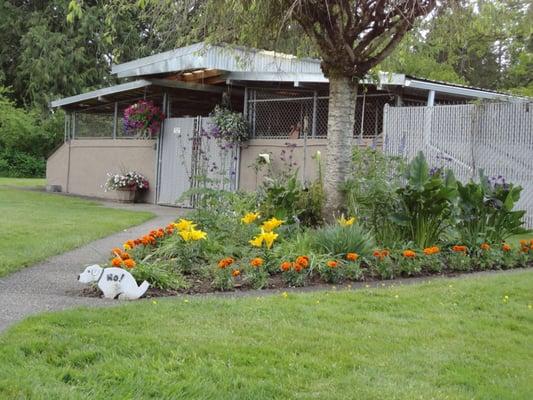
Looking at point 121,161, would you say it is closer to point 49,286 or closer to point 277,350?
point 49,286

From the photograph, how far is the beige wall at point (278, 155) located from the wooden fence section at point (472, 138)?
804mm

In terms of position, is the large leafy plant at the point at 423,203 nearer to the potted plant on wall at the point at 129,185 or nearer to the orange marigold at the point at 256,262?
the orange marigold at the point at 256,262

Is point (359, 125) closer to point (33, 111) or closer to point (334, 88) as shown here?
point (334, 88)

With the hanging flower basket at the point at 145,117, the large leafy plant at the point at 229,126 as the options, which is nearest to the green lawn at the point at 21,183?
the hanging flower basket at the point at 145,117

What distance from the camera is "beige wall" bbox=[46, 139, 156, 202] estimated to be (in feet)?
60.3

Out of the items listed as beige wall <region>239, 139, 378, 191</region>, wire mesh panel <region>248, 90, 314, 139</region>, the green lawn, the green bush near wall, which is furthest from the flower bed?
the green bush near wall

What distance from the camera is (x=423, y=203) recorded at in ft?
26.4

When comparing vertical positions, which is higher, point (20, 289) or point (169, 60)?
point (169, 60)

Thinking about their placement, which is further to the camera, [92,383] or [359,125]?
[359,125]

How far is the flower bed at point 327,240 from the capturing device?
6770 mm

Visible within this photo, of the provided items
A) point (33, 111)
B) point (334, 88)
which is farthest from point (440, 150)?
point (33, 111)

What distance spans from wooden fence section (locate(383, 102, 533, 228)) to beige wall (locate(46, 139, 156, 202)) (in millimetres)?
7848

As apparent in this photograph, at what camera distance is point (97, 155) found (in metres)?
20.5

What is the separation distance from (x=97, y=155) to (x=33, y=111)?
1805 cm
